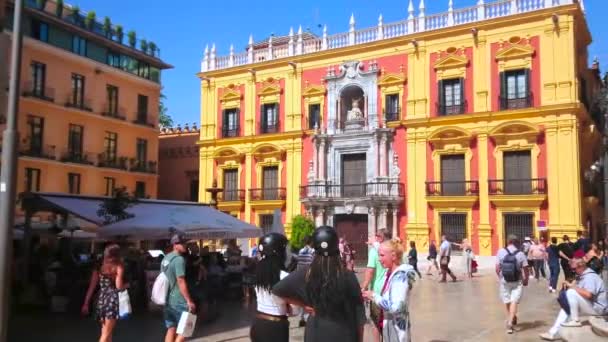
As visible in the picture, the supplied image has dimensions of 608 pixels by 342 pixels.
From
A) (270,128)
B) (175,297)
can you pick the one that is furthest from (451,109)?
(175,297)

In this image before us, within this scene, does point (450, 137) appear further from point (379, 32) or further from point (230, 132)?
point (230, 132)

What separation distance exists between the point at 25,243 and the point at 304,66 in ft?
66.7

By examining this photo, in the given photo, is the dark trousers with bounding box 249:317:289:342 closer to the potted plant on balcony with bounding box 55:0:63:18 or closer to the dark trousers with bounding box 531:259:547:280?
the dark trousers with bounding box 531:259:547:280

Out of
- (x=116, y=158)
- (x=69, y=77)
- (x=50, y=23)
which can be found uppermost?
(x=50, y=23)

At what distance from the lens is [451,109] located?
26422 mm

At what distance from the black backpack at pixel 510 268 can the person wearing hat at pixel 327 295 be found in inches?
239

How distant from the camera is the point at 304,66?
99.8 ft

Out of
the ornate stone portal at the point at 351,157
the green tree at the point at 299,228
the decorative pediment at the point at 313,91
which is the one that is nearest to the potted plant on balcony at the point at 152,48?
the decorative pediment at the point at 313,91

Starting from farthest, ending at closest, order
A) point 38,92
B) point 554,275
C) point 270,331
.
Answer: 1. point 38,92
2. point 554,275
3. point 270,331

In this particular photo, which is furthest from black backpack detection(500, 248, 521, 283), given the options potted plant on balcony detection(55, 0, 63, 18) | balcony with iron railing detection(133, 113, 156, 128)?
balcony with iron railing detection(133, 113, 156, 128)

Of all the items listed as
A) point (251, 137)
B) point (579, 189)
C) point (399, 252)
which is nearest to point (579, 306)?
point (399, 252)

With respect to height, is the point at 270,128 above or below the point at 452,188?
above

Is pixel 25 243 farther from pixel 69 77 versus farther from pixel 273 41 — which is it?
pixel 273 41

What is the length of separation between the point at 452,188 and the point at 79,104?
18.8m
